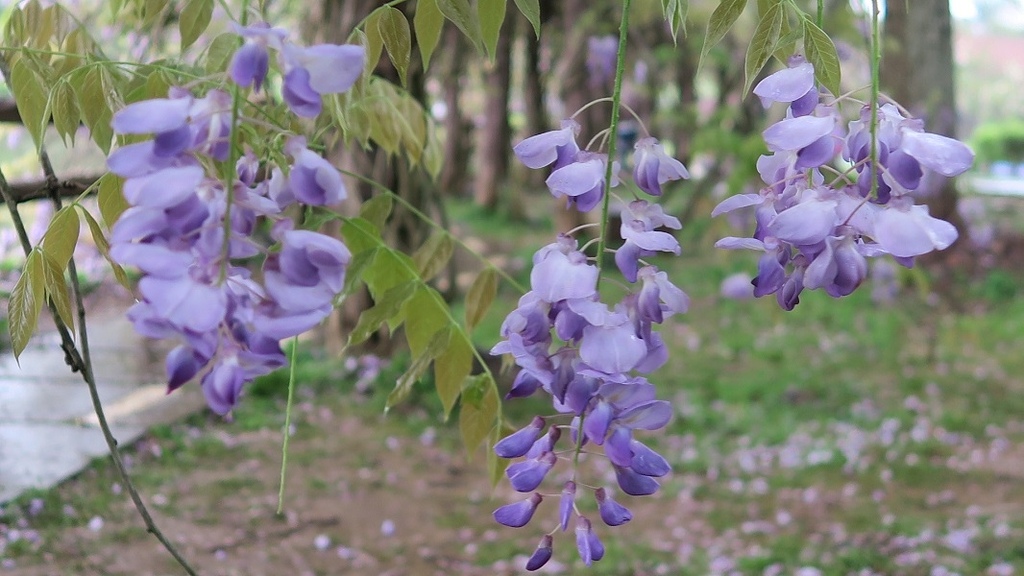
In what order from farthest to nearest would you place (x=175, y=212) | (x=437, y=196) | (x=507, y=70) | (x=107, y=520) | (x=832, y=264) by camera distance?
(x=507, y=70)
(x=437, y=196)
(x=107, y=520)
(x=832, y=264)
(x=175, y=212)

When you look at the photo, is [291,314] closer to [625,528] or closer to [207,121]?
[207,121]

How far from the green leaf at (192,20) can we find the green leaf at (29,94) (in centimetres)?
12

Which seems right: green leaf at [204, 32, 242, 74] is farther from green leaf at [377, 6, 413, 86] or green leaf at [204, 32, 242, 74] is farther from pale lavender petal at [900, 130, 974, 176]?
pale lavender petal at [900, 130, 974, 176]

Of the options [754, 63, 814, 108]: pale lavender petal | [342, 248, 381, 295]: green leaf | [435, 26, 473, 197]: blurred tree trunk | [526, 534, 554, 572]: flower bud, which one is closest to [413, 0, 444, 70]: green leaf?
[342, 248, 381, 295]: green leaf

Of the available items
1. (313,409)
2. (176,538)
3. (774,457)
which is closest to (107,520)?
(176,538)

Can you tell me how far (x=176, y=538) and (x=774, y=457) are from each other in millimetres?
1858

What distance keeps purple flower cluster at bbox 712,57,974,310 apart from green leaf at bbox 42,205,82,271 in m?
0.50

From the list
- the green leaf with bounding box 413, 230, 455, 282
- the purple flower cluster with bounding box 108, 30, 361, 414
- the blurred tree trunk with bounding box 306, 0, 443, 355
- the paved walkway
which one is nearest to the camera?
the purple flower cluster with bounding box 108, 30, 361, 414

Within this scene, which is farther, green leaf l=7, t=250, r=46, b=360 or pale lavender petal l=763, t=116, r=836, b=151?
green leaf l=7, t=250, r=46, b=360

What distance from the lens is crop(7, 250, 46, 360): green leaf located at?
0.75m

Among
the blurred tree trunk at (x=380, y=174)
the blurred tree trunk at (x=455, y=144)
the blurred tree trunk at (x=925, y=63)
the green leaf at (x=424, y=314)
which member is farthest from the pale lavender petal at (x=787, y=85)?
the blurred tree trunk at (x=455, y=144)

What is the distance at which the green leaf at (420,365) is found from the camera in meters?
0.84

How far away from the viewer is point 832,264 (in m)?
0.58

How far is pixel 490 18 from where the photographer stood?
705mm
